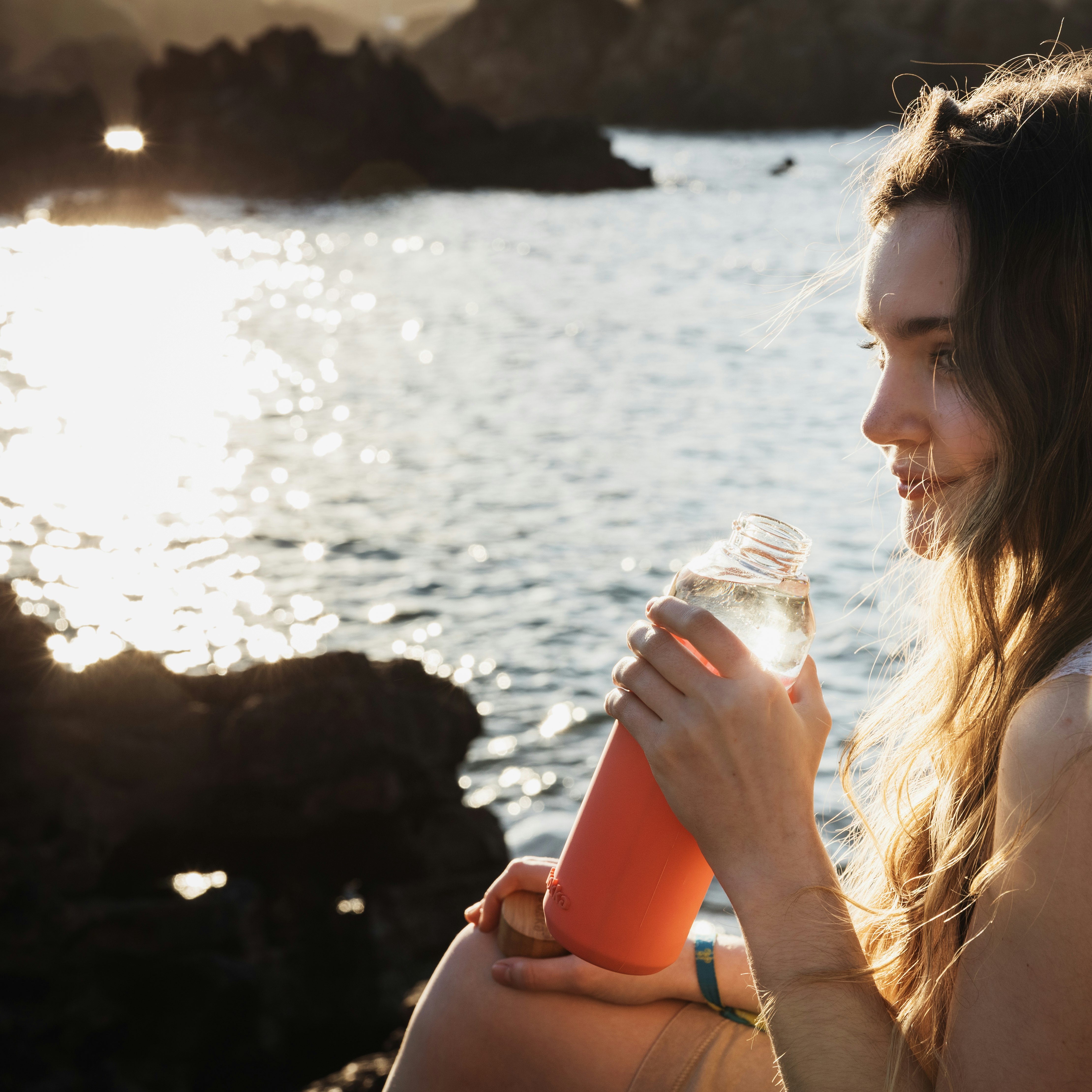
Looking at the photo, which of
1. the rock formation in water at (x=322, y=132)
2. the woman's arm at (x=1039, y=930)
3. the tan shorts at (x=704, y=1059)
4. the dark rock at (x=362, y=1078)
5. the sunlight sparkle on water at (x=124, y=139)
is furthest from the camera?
the sunlight sparkle on water at (x=124, y=139)

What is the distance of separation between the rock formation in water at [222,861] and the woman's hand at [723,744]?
177 centimetres

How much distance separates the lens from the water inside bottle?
58.8 inches

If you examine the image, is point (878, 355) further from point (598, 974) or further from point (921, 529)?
point (598, 974)

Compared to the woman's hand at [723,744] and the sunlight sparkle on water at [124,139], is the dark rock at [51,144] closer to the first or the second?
the sunlight sparkle on water at [124,139]

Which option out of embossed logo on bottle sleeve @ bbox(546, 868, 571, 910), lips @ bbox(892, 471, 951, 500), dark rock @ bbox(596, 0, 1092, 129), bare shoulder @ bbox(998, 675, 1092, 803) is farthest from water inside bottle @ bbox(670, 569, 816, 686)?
dark rock @ bbox(596, 0, 1092, 129)

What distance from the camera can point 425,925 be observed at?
3609mm

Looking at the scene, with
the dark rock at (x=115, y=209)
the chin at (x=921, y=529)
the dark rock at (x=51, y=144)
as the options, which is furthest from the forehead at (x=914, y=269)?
the dark rock at (x=51, y=144)

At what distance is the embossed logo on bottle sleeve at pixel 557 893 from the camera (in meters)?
1.55

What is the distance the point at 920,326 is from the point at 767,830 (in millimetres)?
712

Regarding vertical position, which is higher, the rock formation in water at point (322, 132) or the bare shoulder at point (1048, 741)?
the rock formation in water at point (322, 132)

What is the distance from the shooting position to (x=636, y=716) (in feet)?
4.62

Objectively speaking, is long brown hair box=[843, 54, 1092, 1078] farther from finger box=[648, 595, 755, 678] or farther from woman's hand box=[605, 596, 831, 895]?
finger box=[648, 595, 755, 678]

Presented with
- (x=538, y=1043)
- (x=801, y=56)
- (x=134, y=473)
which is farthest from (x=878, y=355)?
(x=801, y=56)

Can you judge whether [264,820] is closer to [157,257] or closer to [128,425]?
[128,425]
